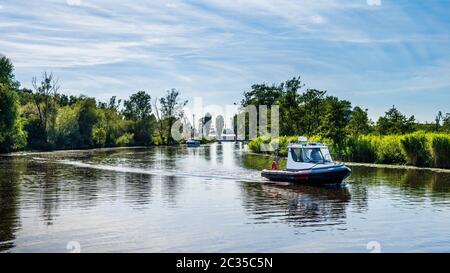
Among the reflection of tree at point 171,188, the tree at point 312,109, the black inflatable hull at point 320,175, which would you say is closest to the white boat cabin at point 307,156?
the black inflatable hull at point 320,175

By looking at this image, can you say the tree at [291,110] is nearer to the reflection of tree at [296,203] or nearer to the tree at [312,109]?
the tree at [312,109]

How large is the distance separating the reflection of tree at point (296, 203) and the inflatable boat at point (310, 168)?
594 millimetres

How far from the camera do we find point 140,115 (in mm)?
148500

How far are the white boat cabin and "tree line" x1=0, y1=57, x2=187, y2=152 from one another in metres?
55.4

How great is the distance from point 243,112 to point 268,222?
369 ft

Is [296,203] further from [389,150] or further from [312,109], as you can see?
[312,109]

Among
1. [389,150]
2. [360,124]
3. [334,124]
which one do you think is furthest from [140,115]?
[389,150]

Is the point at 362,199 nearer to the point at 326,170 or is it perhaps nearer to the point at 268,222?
the point at 326,170

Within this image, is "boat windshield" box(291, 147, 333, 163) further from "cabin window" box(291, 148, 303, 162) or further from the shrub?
A: the shrub

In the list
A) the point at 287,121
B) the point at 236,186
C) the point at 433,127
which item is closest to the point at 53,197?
the point at 236,186

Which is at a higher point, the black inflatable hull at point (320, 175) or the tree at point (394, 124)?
the tree at point (394, 124)

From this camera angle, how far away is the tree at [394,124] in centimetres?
6096

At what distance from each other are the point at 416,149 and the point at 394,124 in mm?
13915
